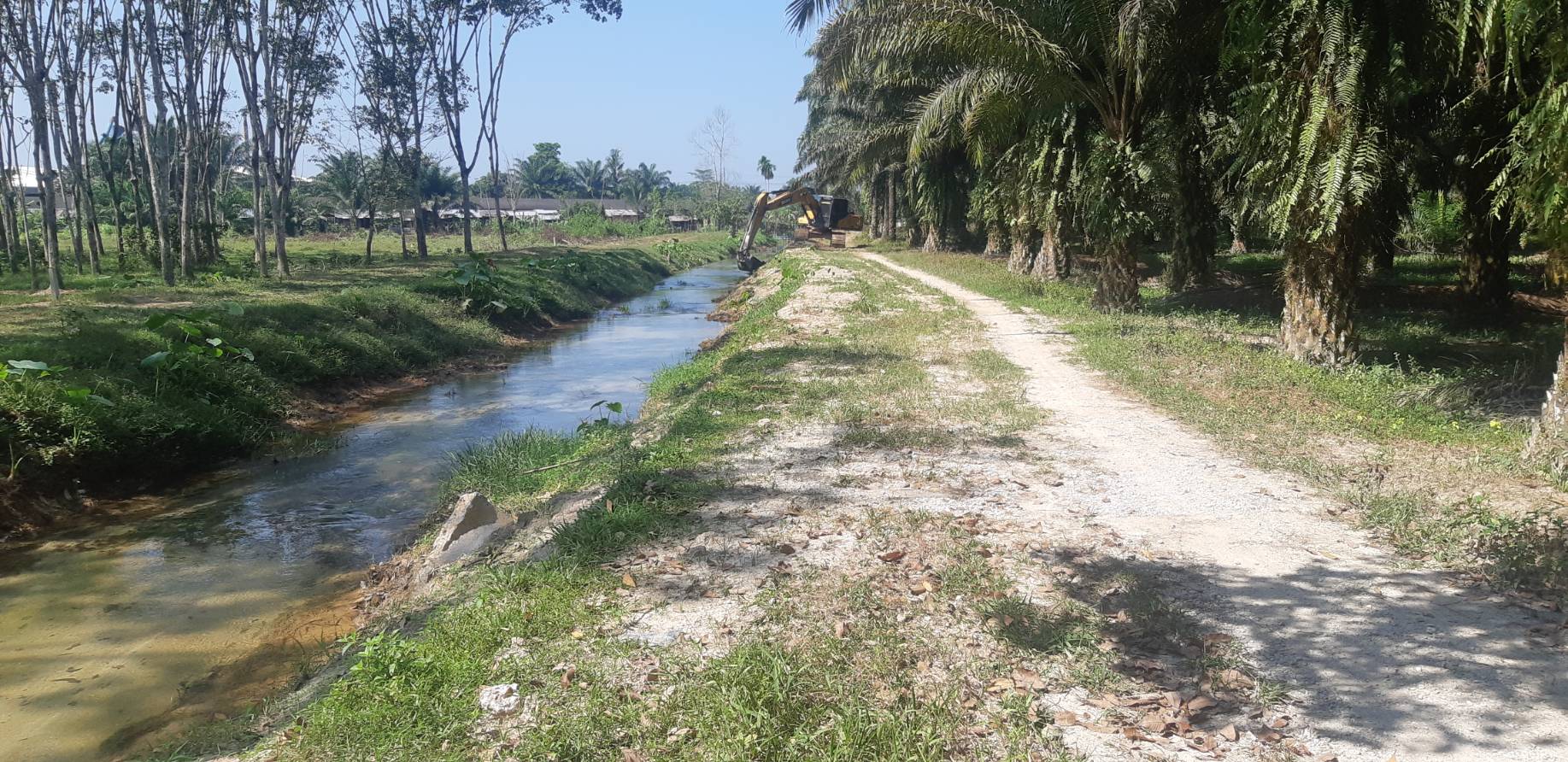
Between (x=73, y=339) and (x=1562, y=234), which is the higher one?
(x=1562, y=234)

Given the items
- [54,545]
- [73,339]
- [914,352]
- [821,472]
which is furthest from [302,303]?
[821,472]

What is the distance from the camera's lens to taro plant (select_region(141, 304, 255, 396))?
1045cm

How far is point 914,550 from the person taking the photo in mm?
5113

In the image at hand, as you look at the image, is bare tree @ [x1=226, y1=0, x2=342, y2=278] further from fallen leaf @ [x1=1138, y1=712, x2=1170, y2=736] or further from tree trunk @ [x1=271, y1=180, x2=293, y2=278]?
fallen leaf @ [x1=1138, y1=712, x2=1170, y2=736]

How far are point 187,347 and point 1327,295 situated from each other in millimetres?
12839

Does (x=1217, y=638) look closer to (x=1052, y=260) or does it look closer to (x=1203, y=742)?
(x=1203, y=742)

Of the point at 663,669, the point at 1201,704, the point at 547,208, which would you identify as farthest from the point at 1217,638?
the point at 547,208

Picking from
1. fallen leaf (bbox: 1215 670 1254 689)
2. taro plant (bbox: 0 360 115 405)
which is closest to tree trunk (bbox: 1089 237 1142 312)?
fallen leaf (bbox: 1215 670 1254 689)

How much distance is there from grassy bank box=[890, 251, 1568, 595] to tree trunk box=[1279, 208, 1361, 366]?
0.32 metres

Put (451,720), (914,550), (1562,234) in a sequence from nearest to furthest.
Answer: (451,720) < (914,550) < (1562,234)

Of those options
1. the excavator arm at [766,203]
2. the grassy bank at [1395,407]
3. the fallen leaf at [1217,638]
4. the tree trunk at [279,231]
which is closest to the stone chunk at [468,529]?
the fallen leaf at [1217,638]

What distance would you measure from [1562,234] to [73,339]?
46.7 feet

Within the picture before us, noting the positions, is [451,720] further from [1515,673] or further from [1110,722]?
[1515,673]

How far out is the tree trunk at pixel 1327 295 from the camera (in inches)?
385
